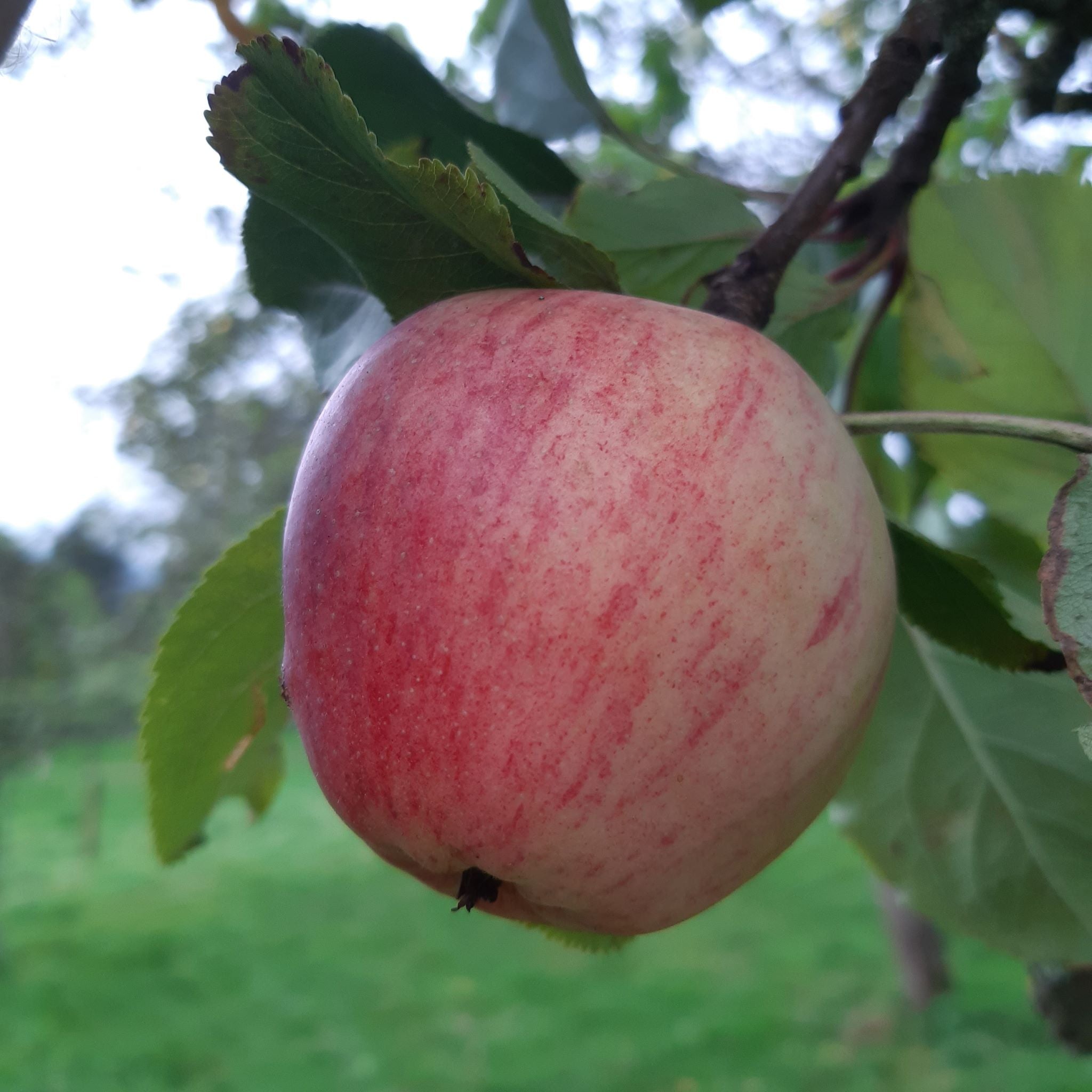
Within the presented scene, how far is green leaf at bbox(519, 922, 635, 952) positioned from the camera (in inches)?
20.7

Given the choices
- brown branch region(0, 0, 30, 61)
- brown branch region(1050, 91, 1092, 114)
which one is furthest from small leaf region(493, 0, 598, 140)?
brown branch region(0, 0, 30, 61)

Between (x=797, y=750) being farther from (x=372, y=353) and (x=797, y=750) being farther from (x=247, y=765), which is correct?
(x=247, y=765)

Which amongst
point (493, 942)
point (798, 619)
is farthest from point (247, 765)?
point (493, 942)

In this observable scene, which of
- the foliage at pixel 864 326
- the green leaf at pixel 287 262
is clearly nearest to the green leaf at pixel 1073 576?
the foliage at pixel 864 326

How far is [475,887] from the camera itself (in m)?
0.41

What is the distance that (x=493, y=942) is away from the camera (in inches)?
205

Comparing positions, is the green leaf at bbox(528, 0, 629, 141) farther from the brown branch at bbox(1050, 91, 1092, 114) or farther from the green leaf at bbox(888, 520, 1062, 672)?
the green leaf at bbox(888, 520, 1062, 672)

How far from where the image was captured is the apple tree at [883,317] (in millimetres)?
494

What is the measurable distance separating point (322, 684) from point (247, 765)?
349 millimetres

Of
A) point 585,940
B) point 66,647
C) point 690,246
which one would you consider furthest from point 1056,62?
point 66,647

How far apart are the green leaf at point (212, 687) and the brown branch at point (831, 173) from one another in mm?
271

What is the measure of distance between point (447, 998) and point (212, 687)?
4.27m

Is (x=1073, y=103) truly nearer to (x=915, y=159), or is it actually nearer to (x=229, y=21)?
(x=915, y=159)

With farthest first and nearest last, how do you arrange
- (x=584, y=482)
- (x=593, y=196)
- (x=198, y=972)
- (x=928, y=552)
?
1. (x=198, y=972)
2. (x=593, y=196)
3. (x=928, y=552)
4. (x=584, y=482)
